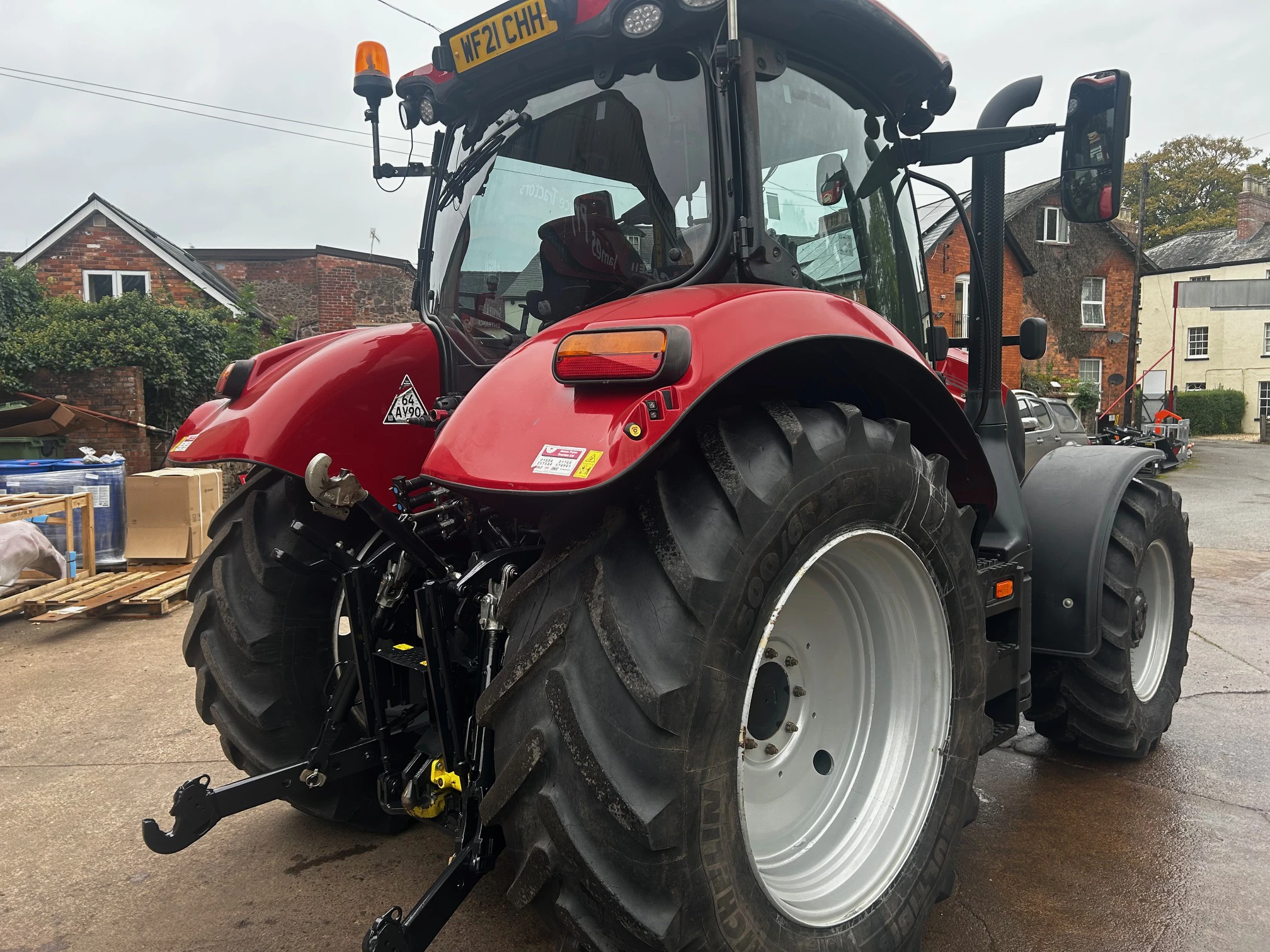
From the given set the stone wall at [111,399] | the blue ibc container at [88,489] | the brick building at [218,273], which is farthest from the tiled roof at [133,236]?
the blue ibc container at [88,489]

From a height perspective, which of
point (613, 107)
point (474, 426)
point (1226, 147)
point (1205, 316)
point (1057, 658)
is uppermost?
point (1226, 147)

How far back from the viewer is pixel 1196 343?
39312 millimetres

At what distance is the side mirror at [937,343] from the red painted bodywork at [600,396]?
1.31m

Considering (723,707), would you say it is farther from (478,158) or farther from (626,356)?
(478,158)

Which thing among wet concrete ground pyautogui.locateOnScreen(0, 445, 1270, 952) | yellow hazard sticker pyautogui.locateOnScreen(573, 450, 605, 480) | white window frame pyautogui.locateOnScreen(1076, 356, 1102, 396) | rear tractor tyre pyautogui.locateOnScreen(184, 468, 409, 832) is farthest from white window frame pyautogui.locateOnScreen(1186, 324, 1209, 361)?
yellow hazard sticker pyautogui.locateOnScreen(573, 450, 605, 480)

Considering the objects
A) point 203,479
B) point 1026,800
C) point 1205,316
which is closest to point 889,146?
point 1026,800

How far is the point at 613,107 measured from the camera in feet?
7.72

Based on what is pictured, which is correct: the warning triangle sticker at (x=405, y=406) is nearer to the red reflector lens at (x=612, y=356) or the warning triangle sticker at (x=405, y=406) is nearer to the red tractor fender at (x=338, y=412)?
the red tractor fender at (x=338, y=412)

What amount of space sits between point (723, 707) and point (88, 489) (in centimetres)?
732

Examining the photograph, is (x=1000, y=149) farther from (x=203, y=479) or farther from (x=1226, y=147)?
(x=1226, y=147)

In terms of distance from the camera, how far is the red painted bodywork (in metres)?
1.58

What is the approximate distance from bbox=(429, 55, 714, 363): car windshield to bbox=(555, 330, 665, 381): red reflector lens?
624 mm

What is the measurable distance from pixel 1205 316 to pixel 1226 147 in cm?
1413

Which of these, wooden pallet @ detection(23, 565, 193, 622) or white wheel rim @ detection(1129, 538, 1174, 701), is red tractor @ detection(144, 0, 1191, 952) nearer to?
white wheel rim @ detection(1129, 538, 1174, 701)
